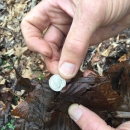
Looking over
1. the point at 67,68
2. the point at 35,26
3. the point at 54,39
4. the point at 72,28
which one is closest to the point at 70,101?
the point at 67,68

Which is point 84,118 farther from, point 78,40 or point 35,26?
point 35,26

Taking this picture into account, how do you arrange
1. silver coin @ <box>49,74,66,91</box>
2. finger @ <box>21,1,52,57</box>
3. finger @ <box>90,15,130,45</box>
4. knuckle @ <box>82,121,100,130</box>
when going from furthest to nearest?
finger @ <box>90,15,130,45</box>
finger @ <box>21,1,52,57</box>
silver coin @ <box>49,74,66,91</box>
knuckle @ <box>82,121,100,130</box>

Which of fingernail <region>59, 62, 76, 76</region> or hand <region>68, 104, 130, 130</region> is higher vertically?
fingernail <region>59, 62, 76, 76</region>

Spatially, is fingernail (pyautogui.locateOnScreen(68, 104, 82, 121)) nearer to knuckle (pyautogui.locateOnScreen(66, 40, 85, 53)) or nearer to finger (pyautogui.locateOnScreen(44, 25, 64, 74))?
knuckle (pyautogui.locateOnScreen(66, 40, 85, 53))

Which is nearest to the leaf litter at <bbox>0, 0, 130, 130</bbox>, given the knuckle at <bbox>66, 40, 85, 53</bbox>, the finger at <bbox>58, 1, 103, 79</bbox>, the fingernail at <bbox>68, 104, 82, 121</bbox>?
the fingernail at <bbox>68, 104, 82, 121</bbox>

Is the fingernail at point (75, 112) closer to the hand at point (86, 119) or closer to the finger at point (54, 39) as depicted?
the hand at point (86, 119)

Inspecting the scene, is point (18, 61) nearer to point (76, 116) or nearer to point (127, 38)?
point (127, 38)

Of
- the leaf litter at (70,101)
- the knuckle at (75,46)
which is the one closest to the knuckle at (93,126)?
the leaf litter at (70,101)
